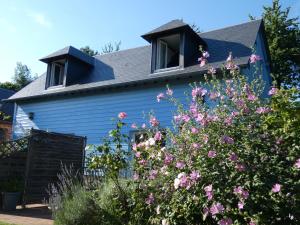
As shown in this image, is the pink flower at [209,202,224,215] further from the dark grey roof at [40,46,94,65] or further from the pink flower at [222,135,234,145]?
the dark grey roof at [40,46,94,65]

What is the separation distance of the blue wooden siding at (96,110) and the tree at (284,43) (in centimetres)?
589

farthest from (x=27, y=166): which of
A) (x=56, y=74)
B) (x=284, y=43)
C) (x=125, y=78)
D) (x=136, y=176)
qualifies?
(x=284, y=43)

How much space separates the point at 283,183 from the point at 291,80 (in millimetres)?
21033

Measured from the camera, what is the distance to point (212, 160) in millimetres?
4227

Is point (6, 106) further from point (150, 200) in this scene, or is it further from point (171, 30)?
point (150, 200)

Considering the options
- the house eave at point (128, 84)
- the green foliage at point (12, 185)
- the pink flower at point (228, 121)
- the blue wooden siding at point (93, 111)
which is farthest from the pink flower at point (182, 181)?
the blue wooden siding at point (93, 111)

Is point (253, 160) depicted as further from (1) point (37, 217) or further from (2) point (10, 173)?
(2) point (10, 173)

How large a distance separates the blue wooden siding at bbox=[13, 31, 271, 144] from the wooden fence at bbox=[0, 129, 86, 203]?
3840 millimetres

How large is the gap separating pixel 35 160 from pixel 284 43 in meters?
17.9

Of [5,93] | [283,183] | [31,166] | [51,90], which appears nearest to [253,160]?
[283,183]

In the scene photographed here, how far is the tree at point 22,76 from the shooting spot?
52.4m

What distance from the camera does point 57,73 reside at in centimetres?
1798

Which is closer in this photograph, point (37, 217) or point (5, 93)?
point (37, 217)

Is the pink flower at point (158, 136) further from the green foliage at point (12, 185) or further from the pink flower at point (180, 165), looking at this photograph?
the green foliage at point (12, 185)
